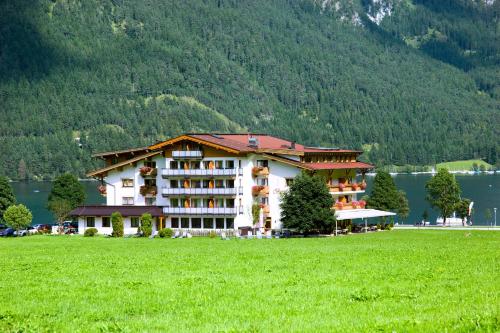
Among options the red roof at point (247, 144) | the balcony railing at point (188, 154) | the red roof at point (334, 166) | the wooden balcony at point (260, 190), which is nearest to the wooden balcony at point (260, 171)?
the wooden balcony at point (260, 190)

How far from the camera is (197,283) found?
99.5 ft

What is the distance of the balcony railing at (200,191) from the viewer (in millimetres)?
89250

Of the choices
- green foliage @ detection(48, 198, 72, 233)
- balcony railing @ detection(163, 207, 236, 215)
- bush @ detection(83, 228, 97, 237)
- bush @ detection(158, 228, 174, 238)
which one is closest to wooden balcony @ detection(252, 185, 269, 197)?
balcony railing @ detection(163, 207, 236, 215)

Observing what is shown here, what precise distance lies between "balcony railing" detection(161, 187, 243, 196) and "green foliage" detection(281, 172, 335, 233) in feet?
31.7

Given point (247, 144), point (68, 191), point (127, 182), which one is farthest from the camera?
point (68, 191)

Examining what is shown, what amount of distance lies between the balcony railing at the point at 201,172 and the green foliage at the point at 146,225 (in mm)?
7236

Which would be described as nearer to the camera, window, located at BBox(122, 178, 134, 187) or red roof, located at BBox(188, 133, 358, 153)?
red roof, located at BBox(188, 133, 358, 153)

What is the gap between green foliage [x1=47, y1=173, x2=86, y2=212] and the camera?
117 meters

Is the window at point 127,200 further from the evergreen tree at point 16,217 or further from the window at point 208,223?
the evergreen tree at point 16,217

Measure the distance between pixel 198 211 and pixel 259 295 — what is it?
62562 millimetres

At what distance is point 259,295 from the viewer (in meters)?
27.1

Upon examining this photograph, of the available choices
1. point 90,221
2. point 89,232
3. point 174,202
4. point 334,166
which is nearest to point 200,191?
Result: point 174,202

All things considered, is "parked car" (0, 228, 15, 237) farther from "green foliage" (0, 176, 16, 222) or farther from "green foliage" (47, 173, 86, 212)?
"green foliage" (47, 173, 86, 212)

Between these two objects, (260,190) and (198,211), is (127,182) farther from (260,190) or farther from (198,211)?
(260,190)
